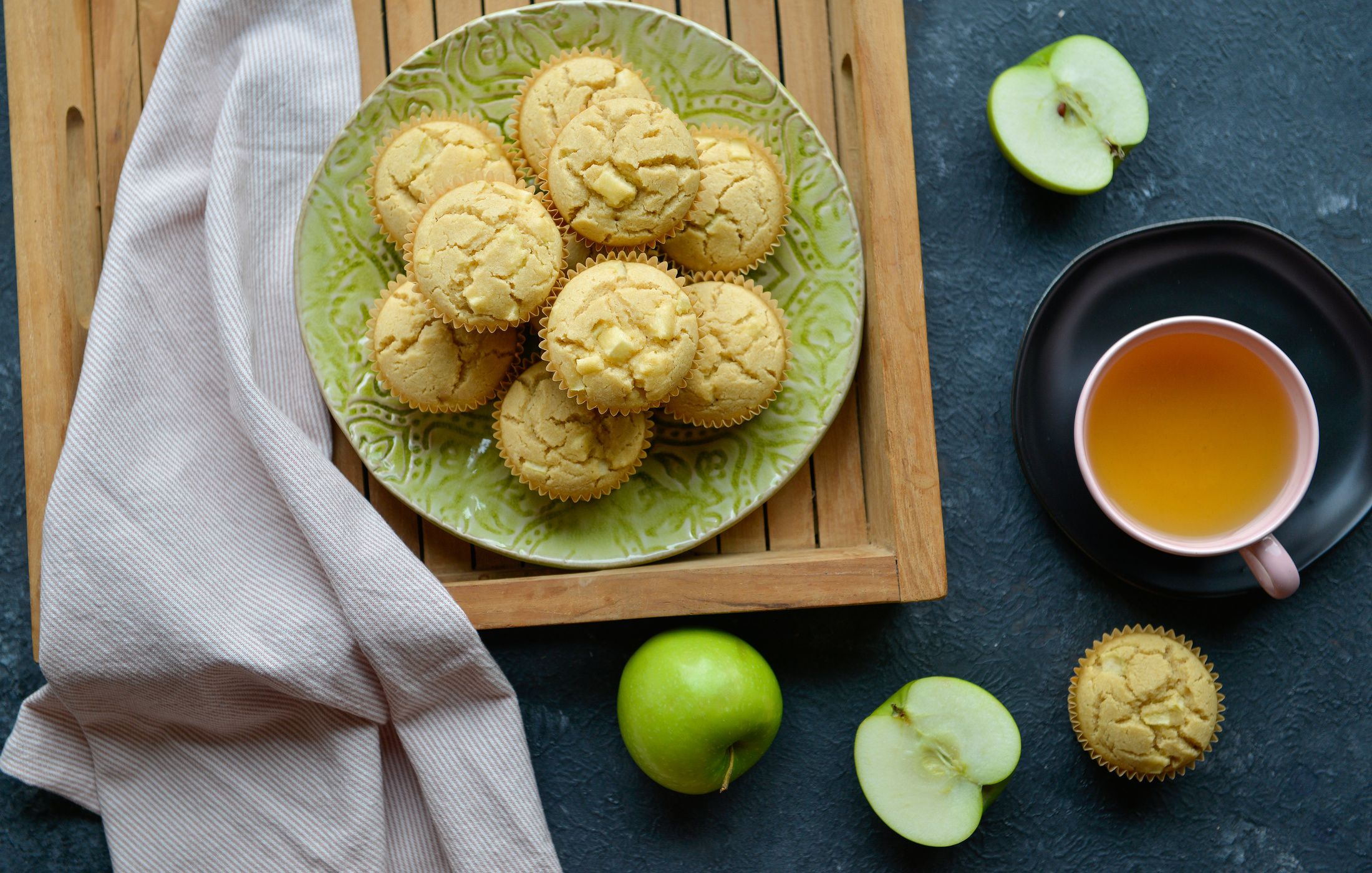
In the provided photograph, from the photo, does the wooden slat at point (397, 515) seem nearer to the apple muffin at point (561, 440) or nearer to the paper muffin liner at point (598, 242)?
the apple muffin at point (561, 440)

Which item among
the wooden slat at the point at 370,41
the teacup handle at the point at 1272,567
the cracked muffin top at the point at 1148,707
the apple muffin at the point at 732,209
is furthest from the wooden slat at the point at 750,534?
the wooden slat at the point at 370,41

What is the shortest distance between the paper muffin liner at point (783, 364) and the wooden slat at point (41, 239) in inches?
31.0

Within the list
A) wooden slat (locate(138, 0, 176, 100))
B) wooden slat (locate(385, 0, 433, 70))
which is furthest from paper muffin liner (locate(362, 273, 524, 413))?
wooden slat (locate(138, 0, 176, 100))

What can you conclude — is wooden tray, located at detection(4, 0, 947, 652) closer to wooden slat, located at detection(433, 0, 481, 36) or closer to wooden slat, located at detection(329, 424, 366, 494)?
wooden slat, located at detection(329, 424, 366, 494)

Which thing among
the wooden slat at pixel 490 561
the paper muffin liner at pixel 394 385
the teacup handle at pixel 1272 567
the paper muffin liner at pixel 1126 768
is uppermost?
the paper muffin liner at pixel 394 385

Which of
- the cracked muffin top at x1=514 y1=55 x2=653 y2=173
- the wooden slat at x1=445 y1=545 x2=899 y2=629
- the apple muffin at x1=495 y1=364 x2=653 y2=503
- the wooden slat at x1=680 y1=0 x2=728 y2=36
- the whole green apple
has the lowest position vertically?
the whole green apple

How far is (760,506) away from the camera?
1.27 metres

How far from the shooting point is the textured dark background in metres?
1.34

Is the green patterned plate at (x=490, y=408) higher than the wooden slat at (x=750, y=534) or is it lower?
higher

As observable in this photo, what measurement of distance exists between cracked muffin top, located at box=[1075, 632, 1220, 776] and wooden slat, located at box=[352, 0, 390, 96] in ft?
4.27

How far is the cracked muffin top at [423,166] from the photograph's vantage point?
1.16 m

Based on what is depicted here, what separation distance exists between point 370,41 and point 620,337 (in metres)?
0.63

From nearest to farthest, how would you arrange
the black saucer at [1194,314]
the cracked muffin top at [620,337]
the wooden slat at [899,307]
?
the cracked muffin top at [620,337]
the wooden slat at [899,307]
the black saucer at [1194,314]

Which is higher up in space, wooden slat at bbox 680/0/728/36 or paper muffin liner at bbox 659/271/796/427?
wooden slat at bbox 680/0/728/36
